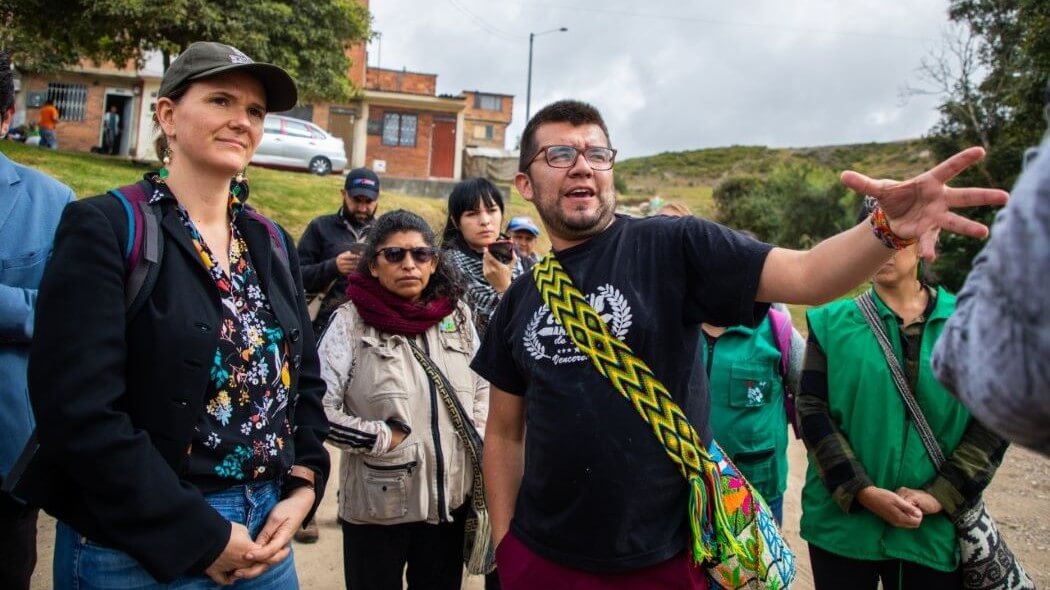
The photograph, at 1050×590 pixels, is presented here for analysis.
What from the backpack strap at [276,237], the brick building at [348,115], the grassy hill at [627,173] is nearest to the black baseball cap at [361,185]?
the backpack strap at [276,237]

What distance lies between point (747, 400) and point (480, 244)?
1777 mm

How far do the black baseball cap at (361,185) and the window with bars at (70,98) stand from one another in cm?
2894

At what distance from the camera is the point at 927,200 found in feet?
4.98

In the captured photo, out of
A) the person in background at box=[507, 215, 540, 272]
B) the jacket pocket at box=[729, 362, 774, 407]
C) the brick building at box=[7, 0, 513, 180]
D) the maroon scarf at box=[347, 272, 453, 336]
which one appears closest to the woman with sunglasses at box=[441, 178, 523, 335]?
the person in background at box=[507, 215, 540, 272]

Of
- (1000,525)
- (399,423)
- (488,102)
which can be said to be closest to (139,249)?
(399,423)

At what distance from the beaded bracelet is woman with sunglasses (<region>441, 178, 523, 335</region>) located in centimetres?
245

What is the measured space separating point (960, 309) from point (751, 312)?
2.74 ft

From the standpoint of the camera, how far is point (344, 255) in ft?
13.8

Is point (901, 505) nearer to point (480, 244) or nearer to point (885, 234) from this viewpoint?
point (885, 234)

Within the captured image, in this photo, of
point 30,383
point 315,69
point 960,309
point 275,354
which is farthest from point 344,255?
point 315,69

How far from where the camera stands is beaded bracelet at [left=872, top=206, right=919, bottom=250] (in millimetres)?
1536

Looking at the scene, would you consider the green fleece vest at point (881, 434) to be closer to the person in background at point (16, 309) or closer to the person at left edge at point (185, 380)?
the person at left edge at point (185, 380)

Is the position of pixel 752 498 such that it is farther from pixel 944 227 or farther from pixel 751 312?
pixel 944 227

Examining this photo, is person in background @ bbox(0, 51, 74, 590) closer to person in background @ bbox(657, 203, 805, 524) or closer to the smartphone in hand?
the smartphone in hand
